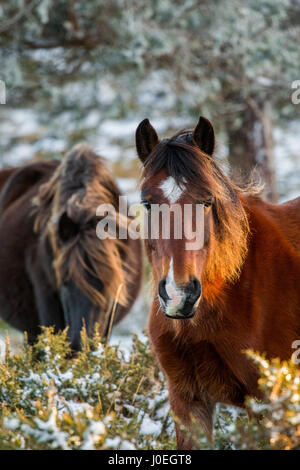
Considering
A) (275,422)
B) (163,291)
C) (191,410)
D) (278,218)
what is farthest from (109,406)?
A: (278,218)

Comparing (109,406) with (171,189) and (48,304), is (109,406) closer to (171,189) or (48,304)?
(171,189)

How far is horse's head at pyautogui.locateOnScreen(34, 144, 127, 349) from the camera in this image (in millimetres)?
4199

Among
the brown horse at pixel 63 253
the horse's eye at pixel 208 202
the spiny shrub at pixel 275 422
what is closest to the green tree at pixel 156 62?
the brown horse at pixel 63 253

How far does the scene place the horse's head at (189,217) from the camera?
221 cm

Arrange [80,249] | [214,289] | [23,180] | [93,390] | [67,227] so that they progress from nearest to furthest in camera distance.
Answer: [214,289] < [93,390] < [80,249] < [67,227] < [23,180]

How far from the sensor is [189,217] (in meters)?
2.36

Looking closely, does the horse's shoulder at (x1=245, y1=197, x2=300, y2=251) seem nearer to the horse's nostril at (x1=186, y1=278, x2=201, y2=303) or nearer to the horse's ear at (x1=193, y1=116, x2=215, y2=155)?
the horse's ear at (x1=193, y1=116, x2=215, y2=155)

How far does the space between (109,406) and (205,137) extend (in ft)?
5.36

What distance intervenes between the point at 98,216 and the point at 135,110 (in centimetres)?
431

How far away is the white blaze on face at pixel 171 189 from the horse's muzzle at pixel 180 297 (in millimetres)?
416

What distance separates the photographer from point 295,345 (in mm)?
2633

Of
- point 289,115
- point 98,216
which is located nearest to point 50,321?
point 98,216

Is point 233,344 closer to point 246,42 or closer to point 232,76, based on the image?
point 246,42

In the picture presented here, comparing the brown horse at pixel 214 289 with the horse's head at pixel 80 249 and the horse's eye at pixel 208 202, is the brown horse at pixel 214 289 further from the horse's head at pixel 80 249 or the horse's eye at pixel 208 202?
the horse's head at pixel 80 249
